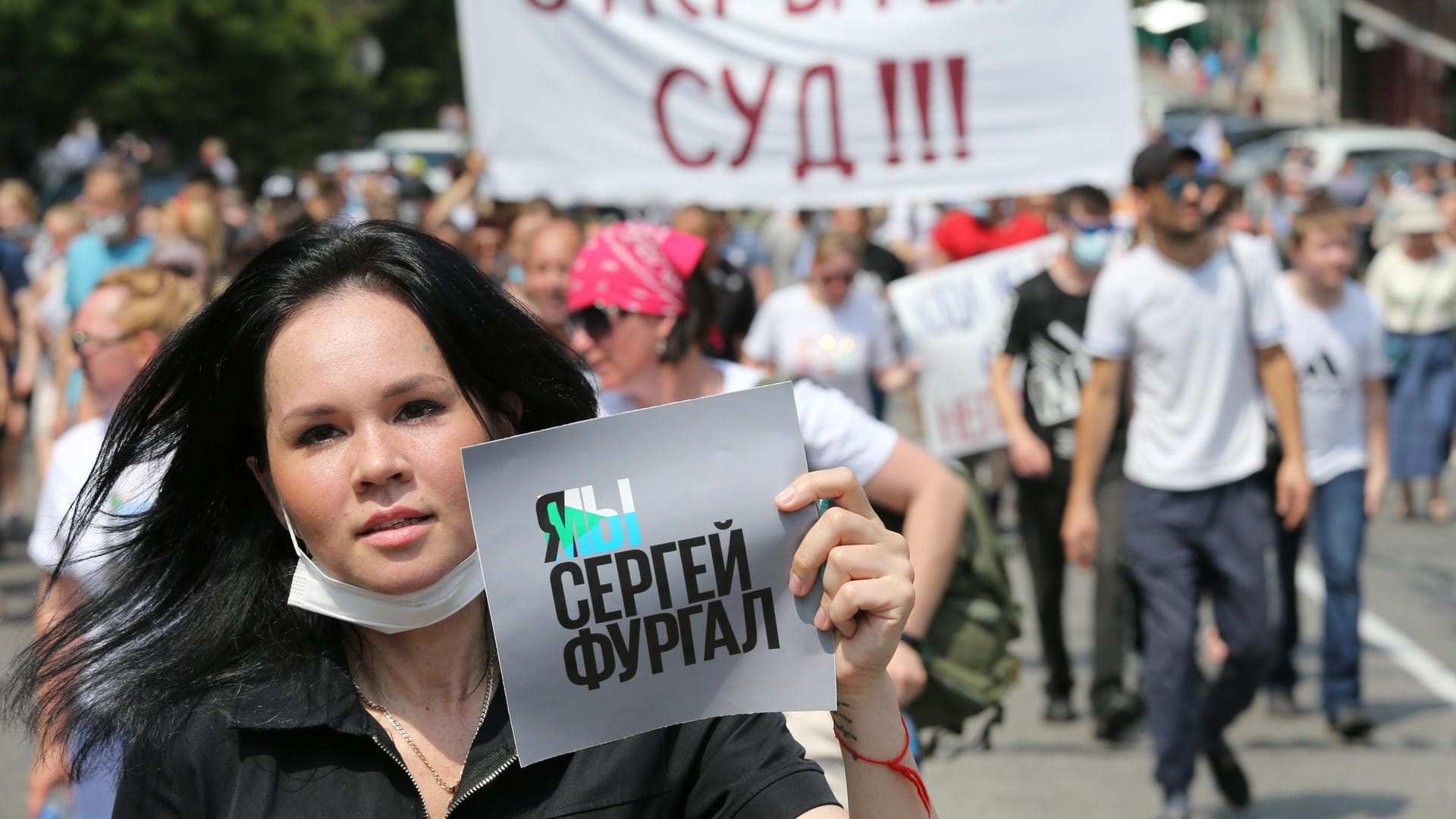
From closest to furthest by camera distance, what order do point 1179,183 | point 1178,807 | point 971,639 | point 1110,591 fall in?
point 971,639 → point 1178,807 → point 1179,183 → point 1110,591

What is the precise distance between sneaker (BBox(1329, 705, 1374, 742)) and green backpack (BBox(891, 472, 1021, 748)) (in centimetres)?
320

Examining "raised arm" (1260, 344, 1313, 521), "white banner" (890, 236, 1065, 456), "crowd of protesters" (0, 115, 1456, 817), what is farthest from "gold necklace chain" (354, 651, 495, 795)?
"white banner" (890, 236, 1065, 456)

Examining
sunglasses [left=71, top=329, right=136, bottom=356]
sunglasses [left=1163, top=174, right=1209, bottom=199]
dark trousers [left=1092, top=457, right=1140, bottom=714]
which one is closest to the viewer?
sunglasses [left=71, top=329, right=136, bottom=356]

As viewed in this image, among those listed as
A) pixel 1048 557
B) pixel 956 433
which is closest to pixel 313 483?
pixel 1048 557

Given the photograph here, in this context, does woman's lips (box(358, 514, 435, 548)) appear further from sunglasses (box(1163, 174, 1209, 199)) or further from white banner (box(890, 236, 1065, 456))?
white banner (box(890, 236, 1065, 456))

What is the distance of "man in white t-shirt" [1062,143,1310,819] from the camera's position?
6.09m

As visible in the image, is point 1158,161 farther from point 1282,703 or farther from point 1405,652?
point 1405,652

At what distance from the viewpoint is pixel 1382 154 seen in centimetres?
3025

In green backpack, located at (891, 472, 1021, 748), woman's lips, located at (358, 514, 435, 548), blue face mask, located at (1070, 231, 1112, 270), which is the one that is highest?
woman's lips, located at (358, 514, 435, 548)

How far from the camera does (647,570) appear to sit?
2104 millimetres

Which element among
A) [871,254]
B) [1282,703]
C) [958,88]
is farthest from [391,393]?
[871,254]

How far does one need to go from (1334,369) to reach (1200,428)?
5.56 feet

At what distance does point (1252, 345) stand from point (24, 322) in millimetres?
7949

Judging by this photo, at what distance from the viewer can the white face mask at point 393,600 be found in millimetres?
2242
